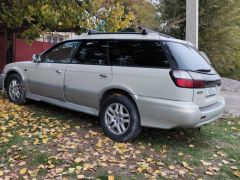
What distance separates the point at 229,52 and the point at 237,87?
3.61m

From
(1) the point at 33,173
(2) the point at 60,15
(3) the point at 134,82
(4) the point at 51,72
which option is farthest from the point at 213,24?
(1) the point at 33,173

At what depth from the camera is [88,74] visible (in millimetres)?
6309

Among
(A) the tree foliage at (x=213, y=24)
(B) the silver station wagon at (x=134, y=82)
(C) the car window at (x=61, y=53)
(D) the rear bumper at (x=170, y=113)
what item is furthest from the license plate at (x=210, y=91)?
(A) the tree foliage at (x=213, y=24)

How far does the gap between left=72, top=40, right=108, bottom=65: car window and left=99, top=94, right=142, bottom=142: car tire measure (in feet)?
2.49

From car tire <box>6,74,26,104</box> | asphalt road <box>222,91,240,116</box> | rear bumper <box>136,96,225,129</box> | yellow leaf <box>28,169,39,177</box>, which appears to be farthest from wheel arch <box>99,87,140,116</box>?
asphalt road <box>222,91,240,116</box>

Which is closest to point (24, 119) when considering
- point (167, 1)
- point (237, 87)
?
point (237, 87)

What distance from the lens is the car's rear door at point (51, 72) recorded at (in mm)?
→ 6859

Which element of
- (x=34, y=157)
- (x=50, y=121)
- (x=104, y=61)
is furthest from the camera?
(x=50, y=121)

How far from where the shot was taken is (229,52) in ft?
58.1

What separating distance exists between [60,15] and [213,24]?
10.2 meters

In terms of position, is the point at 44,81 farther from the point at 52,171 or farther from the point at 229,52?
the point at 229,52

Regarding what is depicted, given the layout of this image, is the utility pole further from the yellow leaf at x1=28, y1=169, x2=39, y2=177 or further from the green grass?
the yellow leaf at x1=28, y1=169, x2=39, y2=177

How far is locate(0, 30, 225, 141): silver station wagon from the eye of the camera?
5297 millimetres

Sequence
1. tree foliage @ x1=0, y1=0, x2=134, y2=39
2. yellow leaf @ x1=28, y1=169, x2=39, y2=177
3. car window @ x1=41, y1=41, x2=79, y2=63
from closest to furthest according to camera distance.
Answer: yellow leaf @ x1=28, y1=169, x2=39, y2=177, car window @ x1=41, y1=41, x2=79, y2=63, tree foliage @ x1=0, y1=0, x2=134, y2=39
